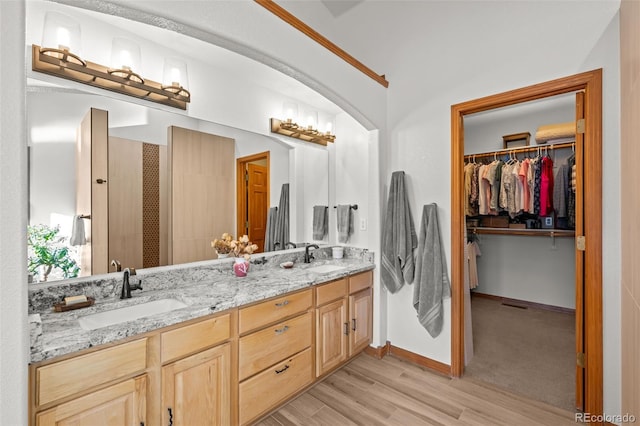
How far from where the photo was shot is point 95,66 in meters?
1.75

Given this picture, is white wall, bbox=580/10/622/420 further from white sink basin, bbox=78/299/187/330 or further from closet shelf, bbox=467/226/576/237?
white sink basin, bbox=78/299/187/330

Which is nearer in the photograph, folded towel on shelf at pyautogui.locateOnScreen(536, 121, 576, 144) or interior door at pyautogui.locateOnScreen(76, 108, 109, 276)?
interior door at pyautogui.locateOnScreen(76, 108, 109, 276)

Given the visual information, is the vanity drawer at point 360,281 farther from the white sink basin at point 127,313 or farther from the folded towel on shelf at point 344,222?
the white sink basin at point 127,313

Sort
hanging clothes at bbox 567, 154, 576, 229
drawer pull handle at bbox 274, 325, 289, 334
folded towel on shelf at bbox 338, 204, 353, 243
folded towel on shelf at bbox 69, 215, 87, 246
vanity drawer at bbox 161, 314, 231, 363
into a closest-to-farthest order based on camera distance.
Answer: vanity drawer at bbox 161, 314, 231, 363 < folded towel on shelf at bbox 69, 215, 87, 246 < drawer pull handle at bbox 274, 325, 289, 334 < folded towel on shelf at bbox 338, 204, 353, 243 < hanging clothes at bbox 567, 154, 576, 229

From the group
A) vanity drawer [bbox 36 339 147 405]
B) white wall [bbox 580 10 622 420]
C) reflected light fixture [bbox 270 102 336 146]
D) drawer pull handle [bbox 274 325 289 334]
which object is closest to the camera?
vanity drawer [bbox 36 339 147 405]

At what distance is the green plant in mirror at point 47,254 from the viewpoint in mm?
1544

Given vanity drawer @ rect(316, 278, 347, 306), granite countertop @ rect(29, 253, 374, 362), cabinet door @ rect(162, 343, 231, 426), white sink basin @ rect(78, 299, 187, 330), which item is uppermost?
granite countertop @ rect(29, 253, 374, 362)

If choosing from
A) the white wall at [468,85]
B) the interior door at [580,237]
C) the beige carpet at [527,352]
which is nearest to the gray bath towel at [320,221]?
the white wall at [468,85]

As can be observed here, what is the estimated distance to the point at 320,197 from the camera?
3.25 metres

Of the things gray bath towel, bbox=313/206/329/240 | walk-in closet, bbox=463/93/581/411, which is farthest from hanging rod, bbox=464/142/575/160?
gray bath towel, bbox=313/206/329/240

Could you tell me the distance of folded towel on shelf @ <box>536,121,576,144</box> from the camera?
12.1ft

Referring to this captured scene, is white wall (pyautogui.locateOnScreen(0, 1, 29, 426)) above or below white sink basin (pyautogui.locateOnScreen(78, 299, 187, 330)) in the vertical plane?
above

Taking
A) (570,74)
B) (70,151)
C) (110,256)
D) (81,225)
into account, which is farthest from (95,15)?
(570,74)

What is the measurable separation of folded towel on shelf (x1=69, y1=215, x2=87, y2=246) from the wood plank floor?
1.59 metres
